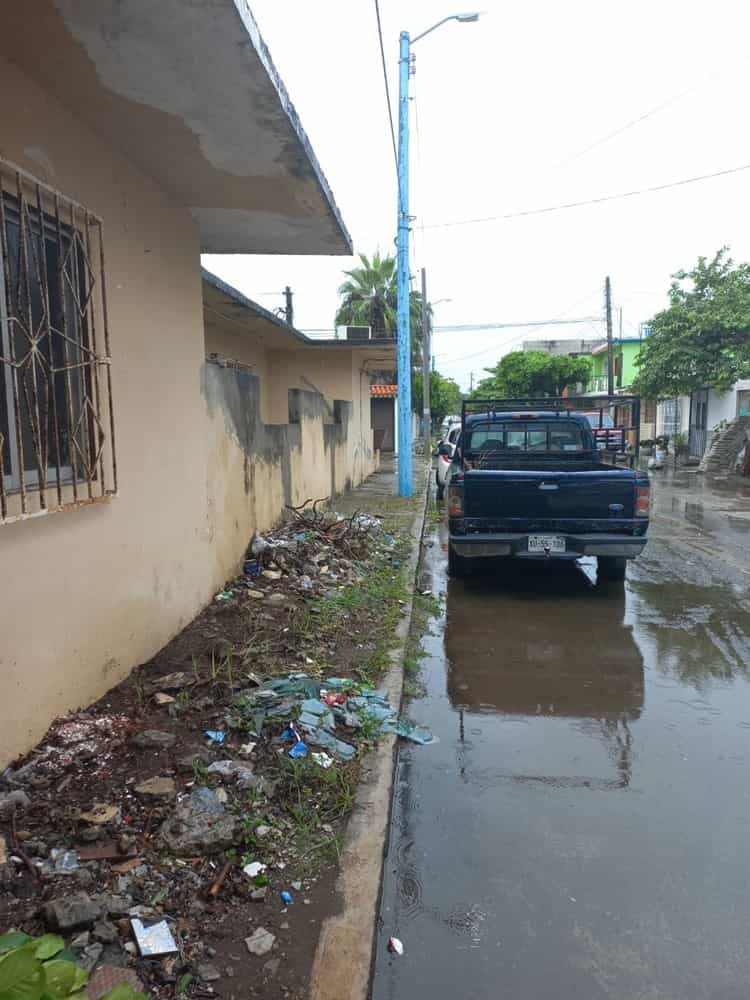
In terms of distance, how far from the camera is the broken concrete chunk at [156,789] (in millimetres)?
3078

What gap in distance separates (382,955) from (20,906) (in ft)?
4.01

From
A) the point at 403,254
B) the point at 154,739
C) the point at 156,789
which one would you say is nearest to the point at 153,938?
the point at 156,789

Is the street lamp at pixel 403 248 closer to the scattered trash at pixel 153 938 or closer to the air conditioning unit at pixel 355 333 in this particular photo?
the air conditioning unit at pixel 355 333

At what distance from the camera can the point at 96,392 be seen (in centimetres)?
392

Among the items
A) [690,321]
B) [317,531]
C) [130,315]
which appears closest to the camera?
[130,315]

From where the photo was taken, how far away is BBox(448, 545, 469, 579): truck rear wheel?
26.0 ft

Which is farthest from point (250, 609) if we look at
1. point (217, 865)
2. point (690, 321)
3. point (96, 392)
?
point (690, 321)

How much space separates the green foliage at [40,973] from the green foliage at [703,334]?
2300cm

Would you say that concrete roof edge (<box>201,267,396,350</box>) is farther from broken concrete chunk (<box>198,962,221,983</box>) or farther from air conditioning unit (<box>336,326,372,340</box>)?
broken concrete chunk (<box>198,962,221,983</box>)

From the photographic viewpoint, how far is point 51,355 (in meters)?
3.55

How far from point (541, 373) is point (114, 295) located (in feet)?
136

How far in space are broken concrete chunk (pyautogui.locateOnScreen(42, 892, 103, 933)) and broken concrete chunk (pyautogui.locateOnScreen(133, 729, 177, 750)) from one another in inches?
44.7

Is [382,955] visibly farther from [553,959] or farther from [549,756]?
[549,756]

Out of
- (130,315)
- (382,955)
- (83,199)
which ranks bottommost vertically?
(382,955)
